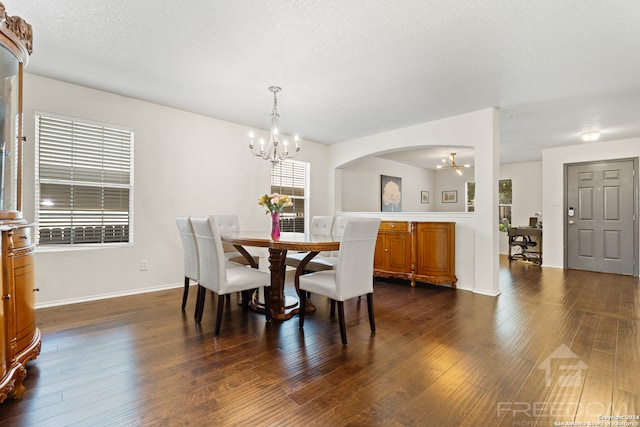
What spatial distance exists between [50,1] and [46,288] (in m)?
2.73

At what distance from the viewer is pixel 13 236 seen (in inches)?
69.9

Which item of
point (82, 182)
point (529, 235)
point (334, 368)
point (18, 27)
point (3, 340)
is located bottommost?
point (334, 368)

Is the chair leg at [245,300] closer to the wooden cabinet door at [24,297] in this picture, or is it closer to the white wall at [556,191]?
the wooden cabinet door at [24,297]

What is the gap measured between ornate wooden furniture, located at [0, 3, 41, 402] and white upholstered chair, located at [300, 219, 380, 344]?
5.97ft

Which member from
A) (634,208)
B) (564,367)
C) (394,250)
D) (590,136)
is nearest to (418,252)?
(394,250)

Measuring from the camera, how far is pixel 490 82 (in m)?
3.18

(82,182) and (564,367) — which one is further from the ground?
(82,182)

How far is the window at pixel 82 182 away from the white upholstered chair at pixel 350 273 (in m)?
2.65

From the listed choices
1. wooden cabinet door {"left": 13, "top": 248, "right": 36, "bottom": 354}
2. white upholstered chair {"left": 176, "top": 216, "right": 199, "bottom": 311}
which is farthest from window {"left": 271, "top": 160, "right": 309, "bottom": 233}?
wooden cabinet door {"left": 13, "top": 248, "right": 36, "bottom": 354}

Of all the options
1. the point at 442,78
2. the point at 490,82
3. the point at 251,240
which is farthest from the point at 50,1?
the point at 490,82

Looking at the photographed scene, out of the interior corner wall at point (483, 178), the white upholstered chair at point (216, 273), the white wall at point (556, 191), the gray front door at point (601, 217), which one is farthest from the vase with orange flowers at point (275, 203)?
the gray front door at point (601, 217)

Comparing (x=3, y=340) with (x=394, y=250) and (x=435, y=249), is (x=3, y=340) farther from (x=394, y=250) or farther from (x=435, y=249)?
(x=435, y=249)

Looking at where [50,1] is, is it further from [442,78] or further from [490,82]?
[490,82]

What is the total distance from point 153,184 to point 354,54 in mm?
2952
